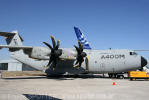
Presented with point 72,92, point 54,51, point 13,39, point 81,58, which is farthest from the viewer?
point 13,39

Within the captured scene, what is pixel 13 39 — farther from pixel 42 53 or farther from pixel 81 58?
pixel 81 58

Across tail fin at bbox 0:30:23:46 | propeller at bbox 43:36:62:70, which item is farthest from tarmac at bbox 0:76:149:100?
tail fin at bbox 0:30:23:46

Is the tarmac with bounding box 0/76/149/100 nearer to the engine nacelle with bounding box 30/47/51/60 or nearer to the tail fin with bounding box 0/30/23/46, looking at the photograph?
the engine nacelle with bounding box 30/47/51/60

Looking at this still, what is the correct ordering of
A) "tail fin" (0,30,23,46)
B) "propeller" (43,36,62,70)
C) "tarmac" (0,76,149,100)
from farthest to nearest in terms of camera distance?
1. "tail fin" (0,30,23,46)
2. "propeller" (43,36,62,70)
3. "tarmac" (0,76,149,100)

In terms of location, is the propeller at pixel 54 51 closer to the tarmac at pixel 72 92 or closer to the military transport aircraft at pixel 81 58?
the military transport aircraft at pixel 81 58

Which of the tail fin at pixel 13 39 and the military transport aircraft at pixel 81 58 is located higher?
the tail fin at pixel 13 39

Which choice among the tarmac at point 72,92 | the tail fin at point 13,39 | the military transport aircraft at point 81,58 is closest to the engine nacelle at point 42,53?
the military transport aircraft at point 81,58

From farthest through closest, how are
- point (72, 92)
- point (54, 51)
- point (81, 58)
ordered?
point (81, 58) → point (54, 51) → point (72, 92)

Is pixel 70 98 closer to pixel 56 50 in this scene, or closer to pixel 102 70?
pixel 56 50

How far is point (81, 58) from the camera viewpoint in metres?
18.7

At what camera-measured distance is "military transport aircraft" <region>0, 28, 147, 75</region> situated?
18312mm

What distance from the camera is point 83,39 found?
3584 centimetres

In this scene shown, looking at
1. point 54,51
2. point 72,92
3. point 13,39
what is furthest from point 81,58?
point 13,39

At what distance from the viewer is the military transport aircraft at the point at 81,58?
18312 mm
